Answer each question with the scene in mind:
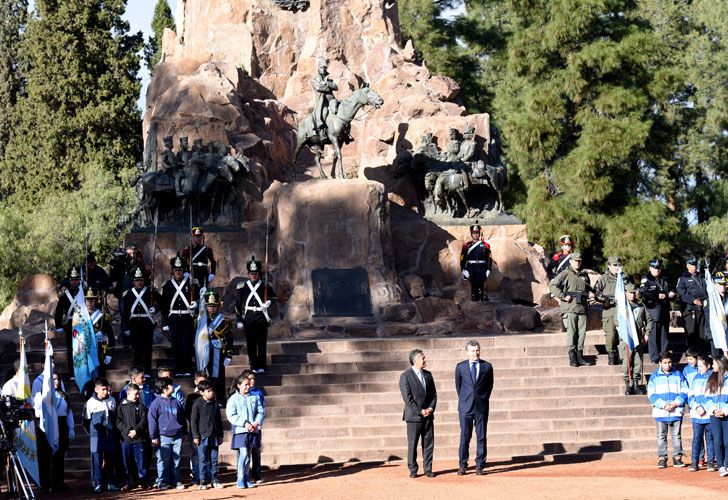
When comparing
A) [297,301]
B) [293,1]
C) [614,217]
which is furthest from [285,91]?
[614,217]

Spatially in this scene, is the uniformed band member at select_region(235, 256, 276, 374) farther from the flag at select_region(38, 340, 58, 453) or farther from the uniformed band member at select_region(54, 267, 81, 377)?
the flag at select_region(38, 340, 58, 453)

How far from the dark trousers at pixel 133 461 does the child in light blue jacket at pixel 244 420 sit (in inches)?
45.8

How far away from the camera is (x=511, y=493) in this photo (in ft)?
47.8

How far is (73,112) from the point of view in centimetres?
4419

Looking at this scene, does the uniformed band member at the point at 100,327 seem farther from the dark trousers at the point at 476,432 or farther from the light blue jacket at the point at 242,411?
the dark trousers at the point at 476,432

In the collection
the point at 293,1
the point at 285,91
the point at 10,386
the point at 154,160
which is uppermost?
the point at 293,1

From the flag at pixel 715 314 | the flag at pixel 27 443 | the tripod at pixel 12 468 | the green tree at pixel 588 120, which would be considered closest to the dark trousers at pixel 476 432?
the flag at pixel 715 314

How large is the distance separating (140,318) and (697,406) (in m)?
7.89

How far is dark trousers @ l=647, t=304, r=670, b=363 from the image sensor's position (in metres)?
20.4

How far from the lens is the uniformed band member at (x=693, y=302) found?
68.0 ft

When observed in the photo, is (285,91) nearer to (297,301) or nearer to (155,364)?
(297,301)

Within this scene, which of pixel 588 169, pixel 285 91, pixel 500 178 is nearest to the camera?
pixel 500 178

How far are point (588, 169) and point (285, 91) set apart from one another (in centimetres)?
835

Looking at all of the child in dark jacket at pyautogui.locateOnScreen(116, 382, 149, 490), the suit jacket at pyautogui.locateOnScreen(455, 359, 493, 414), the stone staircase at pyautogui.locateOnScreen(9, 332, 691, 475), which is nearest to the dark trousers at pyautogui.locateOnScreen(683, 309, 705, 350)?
the stone staircase at pyautogui.locateOnScreen(9, 332, 691, 475)
